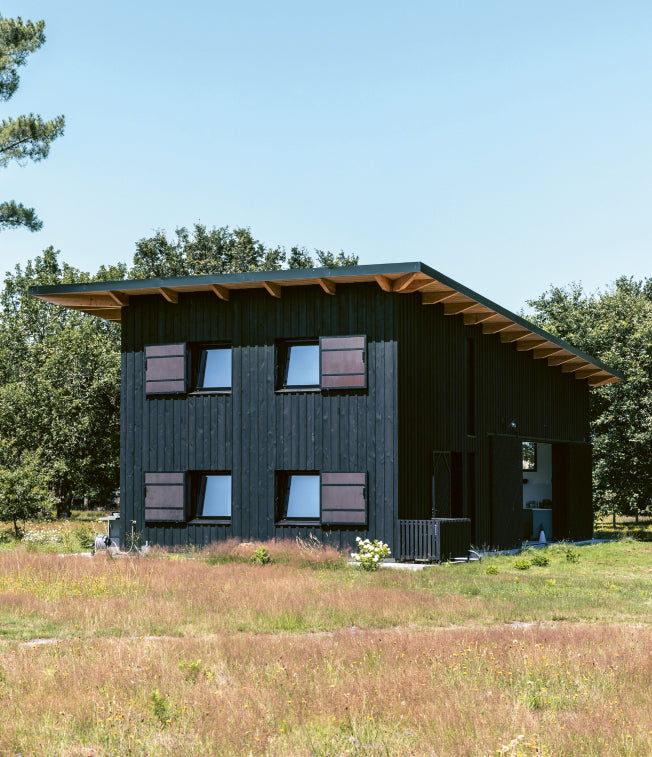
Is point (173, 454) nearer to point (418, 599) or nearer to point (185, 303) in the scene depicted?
point (185, 303)

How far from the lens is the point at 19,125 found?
112ft

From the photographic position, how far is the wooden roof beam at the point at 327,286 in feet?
76.3

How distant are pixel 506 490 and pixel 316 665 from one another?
65.6 feet

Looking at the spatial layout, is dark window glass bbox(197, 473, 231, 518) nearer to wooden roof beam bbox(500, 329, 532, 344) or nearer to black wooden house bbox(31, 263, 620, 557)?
black wooden house bbox(31, 263, 620, 557)

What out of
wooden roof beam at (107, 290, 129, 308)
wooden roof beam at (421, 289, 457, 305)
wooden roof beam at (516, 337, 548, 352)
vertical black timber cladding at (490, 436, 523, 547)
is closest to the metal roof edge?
wooden roof beam at (107, 290, 129, 308)

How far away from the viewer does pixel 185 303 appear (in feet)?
84.2

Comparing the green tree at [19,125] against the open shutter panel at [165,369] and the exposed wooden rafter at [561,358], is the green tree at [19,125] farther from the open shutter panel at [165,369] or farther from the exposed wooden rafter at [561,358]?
the exposed wooden rafter at [561,358]

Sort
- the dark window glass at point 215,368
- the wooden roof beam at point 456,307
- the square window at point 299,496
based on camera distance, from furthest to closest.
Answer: the wooden roof beam at point 456,307
the dark window glass at point 215,368
the square window at point 299,496

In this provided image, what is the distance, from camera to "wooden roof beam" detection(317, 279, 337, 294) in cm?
2327

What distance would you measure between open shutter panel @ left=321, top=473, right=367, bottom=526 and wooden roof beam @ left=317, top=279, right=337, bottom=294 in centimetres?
444

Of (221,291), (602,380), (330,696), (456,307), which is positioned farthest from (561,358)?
(330,696)

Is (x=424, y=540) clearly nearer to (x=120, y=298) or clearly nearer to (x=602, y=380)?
(x=120, y=298)

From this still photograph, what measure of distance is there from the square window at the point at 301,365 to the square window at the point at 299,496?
232cm

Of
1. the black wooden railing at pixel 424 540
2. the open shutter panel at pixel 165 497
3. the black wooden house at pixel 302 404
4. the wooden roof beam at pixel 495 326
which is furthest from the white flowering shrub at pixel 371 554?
the wooden roof beam at pixel 495 326
